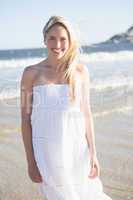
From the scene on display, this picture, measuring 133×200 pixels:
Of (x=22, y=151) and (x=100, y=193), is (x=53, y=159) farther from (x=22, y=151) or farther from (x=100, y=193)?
(x=22, y=151)

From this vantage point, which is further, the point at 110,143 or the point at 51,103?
the point at 110,143

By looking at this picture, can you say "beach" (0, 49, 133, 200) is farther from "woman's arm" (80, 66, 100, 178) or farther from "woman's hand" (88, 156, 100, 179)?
"woman's hand" (88, 156, 100, 179)

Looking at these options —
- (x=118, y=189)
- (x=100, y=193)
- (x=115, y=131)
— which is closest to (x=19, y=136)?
(x=115, y=131)

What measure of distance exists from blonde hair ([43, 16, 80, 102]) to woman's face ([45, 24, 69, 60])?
22mm

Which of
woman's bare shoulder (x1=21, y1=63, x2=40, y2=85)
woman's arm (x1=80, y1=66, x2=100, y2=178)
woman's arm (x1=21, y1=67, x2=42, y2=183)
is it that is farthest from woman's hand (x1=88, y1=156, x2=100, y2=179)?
woman's bare shoulder (x1=21, y1=63, x2=40, y2=85)

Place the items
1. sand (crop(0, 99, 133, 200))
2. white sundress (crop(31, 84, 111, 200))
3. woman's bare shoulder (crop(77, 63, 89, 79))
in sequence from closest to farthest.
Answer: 1. white sundress (crop(31, 84, 111, 200))
2. woman's bare shoulder (crop(77, 63, 89, 79))
3. sand (crop(0, 99, 133, 200))

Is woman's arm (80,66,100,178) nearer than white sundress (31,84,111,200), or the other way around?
white sundress (31,84,111,200)

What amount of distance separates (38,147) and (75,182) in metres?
0.35

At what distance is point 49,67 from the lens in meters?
3.01

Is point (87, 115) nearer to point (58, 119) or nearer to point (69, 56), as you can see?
point (58, 119)

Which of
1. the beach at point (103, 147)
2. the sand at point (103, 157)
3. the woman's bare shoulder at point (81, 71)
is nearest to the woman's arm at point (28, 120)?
the woman's bare shoulder at point (81, 71)

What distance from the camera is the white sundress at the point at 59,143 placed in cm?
289

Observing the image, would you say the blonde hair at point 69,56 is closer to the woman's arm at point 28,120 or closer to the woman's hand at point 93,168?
the woman's arm at point 28,120

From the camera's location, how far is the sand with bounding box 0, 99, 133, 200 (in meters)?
4.68
